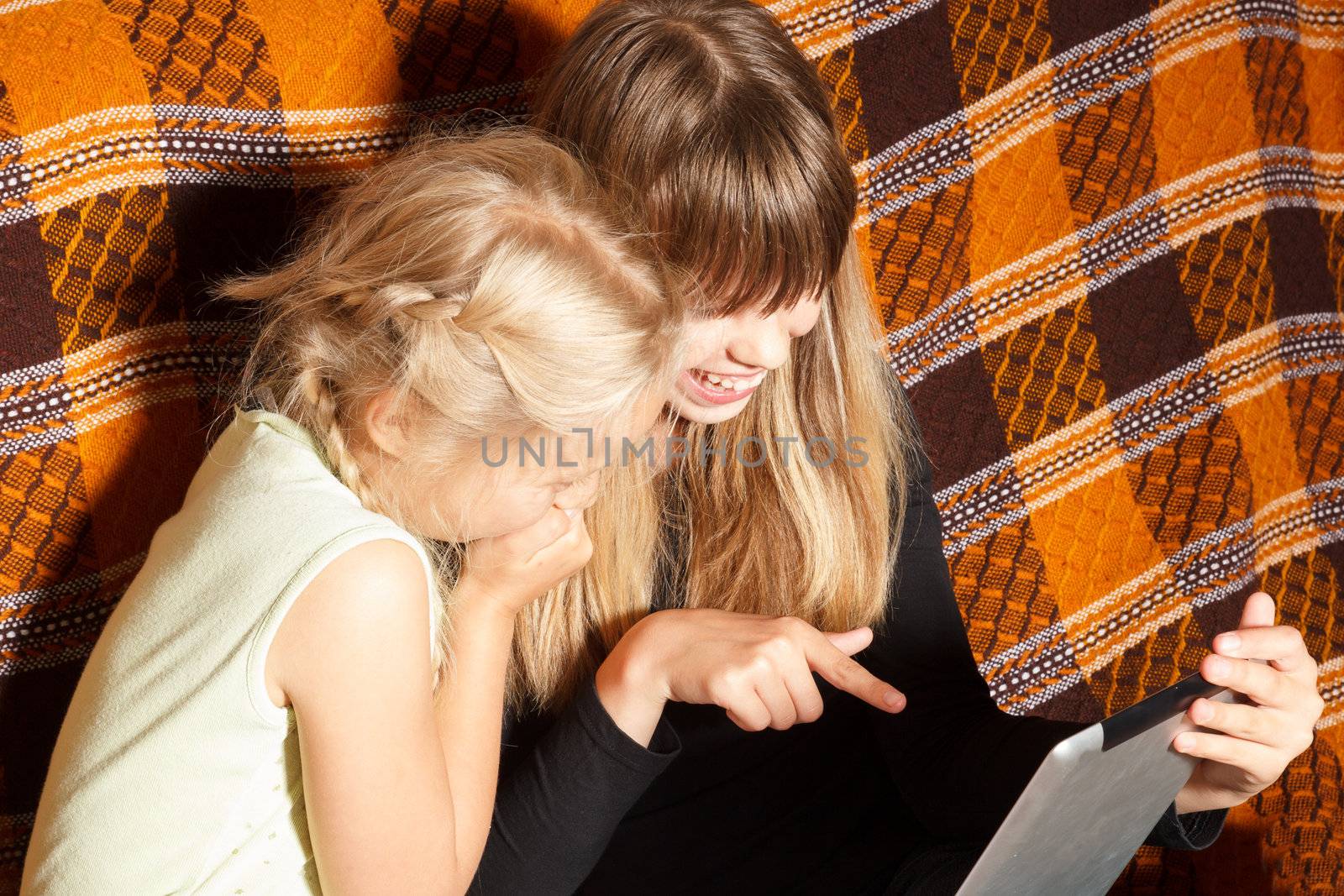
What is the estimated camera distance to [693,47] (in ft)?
2.85

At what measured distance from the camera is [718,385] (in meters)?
0.96

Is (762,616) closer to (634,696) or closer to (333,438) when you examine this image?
(634,696)

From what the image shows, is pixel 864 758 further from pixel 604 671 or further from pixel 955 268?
pixel 955 268

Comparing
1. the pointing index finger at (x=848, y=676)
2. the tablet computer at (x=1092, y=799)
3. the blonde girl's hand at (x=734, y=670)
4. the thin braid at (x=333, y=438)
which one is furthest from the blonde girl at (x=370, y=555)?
the tablet computer at (x=1092, y=799)

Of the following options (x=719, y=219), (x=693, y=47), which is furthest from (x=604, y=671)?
(x=693, y=47)

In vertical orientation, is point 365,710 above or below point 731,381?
below

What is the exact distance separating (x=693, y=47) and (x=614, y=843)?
0.67 metres

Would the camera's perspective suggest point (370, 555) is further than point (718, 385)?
No

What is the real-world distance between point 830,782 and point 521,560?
0.40 metres

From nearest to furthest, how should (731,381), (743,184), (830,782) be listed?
1. (743,184)
2. (731,381)
3. (830,782)

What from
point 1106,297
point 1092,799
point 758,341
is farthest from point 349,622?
point 1106,297

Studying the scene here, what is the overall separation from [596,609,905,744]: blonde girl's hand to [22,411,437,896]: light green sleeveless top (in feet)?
0.66

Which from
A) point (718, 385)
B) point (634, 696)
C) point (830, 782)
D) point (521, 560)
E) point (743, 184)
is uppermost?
point (743, 184)

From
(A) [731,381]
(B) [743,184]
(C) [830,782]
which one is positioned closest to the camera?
(B) [743,184]
